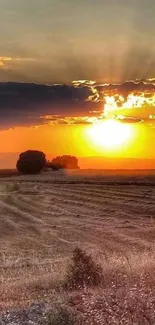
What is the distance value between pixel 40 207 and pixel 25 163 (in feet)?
73.7

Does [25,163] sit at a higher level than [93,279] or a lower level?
higher

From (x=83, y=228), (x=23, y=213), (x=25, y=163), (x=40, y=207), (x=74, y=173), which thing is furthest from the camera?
(x=25, y=163)

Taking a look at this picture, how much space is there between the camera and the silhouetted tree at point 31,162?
196ft

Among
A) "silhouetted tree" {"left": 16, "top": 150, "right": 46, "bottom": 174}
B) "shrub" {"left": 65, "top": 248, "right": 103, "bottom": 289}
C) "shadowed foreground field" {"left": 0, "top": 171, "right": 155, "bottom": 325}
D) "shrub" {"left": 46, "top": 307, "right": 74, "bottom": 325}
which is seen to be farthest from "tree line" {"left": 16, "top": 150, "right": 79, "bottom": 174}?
"shrub" {"left": 46, "top": 307, "right": 74, "bottom": 325}

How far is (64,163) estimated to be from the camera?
214 ft

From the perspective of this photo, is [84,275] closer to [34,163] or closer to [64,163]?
[34,163]

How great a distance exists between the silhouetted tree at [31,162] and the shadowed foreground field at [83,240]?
2973mm

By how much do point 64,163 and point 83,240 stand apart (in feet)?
126

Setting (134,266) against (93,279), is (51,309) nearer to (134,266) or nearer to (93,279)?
(93,279)

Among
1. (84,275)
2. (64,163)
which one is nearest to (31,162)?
(64,163)

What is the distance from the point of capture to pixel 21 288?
12336 mm

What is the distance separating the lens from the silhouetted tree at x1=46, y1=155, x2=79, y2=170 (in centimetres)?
6272

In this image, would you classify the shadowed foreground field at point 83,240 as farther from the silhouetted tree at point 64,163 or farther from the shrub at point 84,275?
the silhouetted tree at point 64,163

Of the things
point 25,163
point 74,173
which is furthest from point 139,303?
point 25,163
